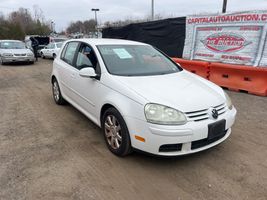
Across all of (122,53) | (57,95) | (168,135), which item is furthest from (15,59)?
(168,135)

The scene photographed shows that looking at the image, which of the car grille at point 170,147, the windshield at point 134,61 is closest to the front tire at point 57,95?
the windshield at point 134,61

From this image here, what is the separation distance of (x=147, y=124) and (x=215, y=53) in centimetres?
647

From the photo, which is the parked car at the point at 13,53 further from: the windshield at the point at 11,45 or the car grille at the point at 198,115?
the car grille at the point at 198,115

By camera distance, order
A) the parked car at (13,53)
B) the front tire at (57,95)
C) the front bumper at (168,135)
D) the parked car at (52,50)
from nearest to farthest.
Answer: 1. the front bumper at (168,135)
2. the front tire at (57,95)
3. the parked car at (13,53)
4. the parked car at (52,50)

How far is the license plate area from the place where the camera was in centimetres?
288

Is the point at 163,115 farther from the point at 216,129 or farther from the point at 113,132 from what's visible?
the point at 113,132

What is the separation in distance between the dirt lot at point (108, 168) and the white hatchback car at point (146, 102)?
0.30m

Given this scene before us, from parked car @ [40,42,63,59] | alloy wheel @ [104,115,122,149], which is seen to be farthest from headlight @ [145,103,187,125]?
parked car @ [40,42,63,59]

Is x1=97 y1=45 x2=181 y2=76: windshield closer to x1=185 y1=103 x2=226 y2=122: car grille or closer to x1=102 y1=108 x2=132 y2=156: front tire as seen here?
x1=102 y1=108 x2=132 y2=156: front tire

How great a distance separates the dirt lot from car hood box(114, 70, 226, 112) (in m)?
0.82

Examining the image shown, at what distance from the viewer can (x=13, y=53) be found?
13000 millimetres

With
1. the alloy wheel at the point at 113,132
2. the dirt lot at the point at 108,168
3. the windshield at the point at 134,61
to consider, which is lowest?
the dirt lot at the point at 108,168

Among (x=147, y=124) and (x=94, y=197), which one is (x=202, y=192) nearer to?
(x=147, y=124)

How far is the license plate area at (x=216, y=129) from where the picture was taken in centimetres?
288
